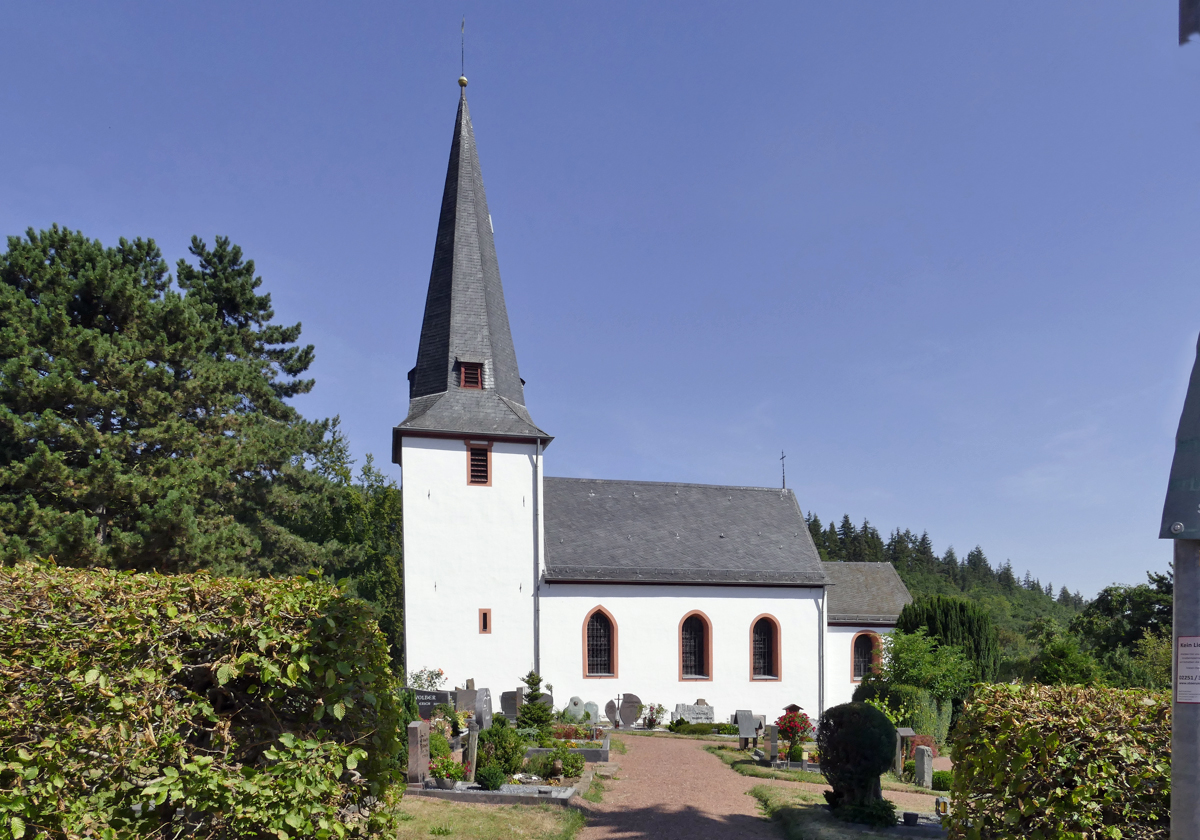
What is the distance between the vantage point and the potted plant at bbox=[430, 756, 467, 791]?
12.2 meters

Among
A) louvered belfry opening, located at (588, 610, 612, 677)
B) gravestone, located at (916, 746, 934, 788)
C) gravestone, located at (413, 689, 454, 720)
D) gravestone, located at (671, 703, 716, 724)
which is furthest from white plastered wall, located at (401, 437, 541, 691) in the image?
gravestone, located at (916, 746, 934, 788)

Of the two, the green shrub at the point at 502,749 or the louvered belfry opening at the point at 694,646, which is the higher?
the green shrub at the point at 502,749

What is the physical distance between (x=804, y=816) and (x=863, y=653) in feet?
59.6

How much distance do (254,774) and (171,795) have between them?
0.54m

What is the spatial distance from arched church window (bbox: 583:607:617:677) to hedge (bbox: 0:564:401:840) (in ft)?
60.2

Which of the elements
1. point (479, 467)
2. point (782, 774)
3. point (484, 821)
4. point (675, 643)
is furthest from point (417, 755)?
point (675, 643)

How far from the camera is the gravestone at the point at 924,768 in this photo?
14688 mm

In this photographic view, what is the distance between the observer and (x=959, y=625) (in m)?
25.2

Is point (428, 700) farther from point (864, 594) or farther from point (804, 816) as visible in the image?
point (864, 594)

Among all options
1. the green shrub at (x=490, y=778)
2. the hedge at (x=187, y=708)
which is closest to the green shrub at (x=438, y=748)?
the green shrub at (x=490, y=778)

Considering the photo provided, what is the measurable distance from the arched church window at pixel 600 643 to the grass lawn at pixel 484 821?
43.0 feet

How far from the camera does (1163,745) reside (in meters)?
6.24

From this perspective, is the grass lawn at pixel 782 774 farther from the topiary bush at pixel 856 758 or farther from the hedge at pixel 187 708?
the hedge at pixel 187 708

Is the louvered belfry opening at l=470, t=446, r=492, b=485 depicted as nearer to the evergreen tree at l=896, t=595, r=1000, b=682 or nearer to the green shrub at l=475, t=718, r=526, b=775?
the green shrub at l=475, t=718, r=526, b=775
